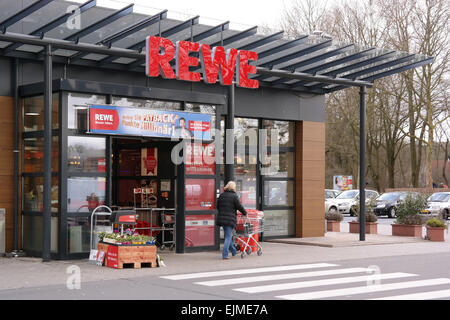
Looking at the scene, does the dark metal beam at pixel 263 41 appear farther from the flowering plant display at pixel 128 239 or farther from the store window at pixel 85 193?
the flowering plant display at pixel 128 239

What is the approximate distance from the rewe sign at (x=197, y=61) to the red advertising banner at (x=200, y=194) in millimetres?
2541

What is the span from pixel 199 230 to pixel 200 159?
1764 millimetres

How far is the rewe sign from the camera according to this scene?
50.0ft

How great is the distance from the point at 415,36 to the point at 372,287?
33409 millimetres

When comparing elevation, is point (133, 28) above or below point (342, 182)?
above

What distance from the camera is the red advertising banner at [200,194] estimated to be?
17047 mm

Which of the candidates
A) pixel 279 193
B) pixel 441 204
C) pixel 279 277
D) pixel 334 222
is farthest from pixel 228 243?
pixel 441 204

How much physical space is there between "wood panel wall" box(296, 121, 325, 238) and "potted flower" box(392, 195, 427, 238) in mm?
3115

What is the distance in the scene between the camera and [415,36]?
42.2 m

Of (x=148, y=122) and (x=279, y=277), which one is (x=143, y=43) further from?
(x=279, y=277)

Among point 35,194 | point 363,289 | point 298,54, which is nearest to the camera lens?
point 363,289

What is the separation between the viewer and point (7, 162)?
16.0m

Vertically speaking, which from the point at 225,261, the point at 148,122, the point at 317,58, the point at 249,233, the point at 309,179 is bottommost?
the point at 225,261
